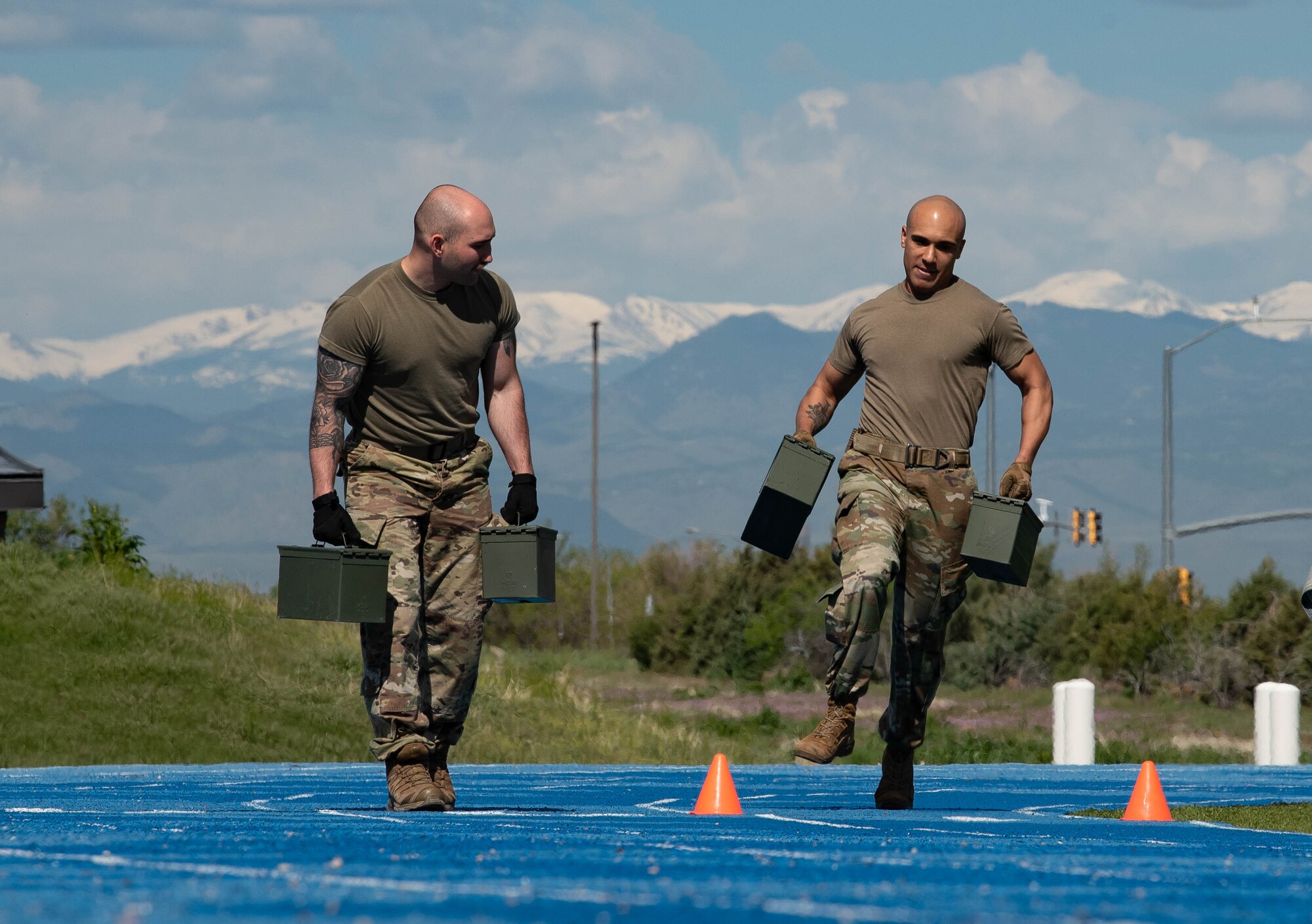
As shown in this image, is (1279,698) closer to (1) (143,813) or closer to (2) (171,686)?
(2) (171,686)

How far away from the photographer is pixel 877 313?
10461 millimetres

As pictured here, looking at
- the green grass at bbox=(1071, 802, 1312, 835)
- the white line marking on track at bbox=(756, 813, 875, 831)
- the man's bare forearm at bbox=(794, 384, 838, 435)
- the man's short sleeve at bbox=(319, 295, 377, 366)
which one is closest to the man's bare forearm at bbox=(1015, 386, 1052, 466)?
the man's bare forearm at bbox=(794, 384, 838, 435)

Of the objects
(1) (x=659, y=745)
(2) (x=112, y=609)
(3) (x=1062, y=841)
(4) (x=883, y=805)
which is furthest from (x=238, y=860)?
(2) (x=112, y=609)

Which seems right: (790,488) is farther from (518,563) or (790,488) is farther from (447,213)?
(447,213)

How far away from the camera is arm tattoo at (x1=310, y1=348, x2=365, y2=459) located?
31.1ft

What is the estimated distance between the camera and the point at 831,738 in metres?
9.93

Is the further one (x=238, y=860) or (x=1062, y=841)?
(x=1062, y=841)

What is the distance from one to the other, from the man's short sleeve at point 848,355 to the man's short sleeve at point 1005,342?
24.4 inches

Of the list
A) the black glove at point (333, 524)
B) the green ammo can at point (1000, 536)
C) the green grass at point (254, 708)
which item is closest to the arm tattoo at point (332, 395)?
the black glove at point (333, 524)

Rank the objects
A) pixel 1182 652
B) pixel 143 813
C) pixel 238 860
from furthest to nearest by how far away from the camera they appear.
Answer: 1. pixel 1182 652
2. pixel 143 813
3. pixel 238 860

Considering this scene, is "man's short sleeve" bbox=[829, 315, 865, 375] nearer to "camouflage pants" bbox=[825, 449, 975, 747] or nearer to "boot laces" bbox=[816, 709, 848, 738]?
"camouflage pants" bbox=[825, 449, 975, 747]

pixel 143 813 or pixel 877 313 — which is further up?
pixel 877 313

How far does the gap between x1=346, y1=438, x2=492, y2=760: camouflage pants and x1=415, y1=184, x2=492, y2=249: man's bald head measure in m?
0.95

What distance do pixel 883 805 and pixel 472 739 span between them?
1342 centimetres
